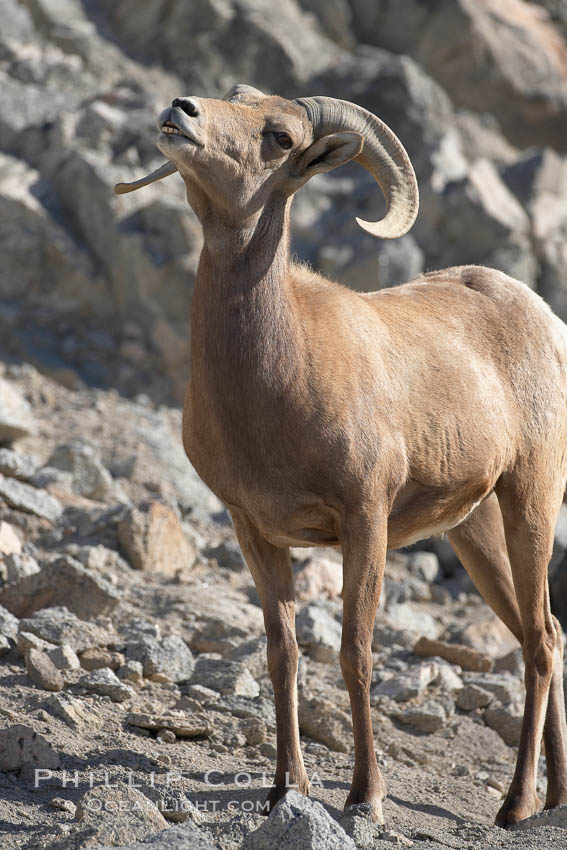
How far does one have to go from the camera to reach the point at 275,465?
5.44 m

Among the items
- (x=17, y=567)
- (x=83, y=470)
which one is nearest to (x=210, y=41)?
(x=83, y=470)

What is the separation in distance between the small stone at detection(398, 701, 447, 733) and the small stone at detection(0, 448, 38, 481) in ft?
15.6

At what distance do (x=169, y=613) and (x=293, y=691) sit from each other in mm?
2593

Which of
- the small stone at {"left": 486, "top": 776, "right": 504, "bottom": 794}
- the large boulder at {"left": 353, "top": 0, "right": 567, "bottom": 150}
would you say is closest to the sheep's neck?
the small stone at {"left": 486, "top": 776, "right": 504, "bottom": 794}

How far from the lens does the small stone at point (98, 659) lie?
6965 mm

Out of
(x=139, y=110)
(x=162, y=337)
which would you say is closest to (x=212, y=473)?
(x=162, y=337)

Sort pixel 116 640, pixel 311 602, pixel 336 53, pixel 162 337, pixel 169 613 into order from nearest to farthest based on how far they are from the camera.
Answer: pixel 116 640 < pixel 169 613 < pixel 311 602 < pixel 162 337 < pixel 336 53

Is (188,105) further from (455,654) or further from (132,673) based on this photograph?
(455,654)

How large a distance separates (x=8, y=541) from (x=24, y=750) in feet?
11.2

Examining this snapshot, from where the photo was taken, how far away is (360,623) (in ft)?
18.2

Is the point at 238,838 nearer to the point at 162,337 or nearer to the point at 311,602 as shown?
the point at 311,602

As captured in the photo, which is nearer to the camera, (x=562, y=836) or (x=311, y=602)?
(x=562, y=836)

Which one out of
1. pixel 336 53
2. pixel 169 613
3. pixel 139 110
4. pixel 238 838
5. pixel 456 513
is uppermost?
pixel 336 53

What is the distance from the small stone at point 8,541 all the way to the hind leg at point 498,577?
11.6 ft
